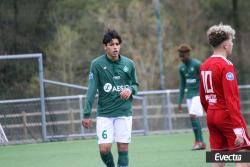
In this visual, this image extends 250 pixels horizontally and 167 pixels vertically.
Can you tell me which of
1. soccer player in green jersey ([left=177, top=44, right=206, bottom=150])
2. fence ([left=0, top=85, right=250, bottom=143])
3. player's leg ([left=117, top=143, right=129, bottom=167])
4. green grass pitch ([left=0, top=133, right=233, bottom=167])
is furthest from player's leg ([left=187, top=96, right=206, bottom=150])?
player's leg ([left=117, top=143, right=129, bottom=167])

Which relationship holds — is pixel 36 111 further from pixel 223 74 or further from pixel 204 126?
pixel 223 74

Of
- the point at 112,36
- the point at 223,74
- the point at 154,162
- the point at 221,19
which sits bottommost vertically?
the point at 154,162

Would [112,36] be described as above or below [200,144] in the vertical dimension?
above

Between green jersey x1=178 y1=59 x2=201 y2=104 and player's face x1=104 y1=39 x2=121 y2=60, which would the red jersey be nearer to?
player's face x1=104 y1=39 x2=121 y2=60

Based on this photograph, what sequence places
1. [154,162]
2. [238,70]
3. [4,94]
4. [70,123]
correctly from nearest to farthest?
1. [154,162]
2. [4,94]
3. [70,123]
4. [238,70]

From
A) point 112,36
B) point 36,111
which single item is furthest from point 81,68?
point 112,36

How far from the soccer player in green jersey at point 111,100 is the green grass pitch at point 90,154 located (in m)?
2.41

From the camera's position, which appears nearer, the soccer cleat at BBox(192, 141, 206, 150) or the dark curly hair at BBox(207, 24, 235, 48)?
the dark curly hair at BBox(207, 24, 235, 48)

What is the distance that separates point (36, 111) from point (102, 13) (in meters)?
18.2

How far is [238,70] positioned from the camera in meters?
29.0

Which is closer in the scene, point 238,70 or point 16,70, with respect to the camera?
point 16,70

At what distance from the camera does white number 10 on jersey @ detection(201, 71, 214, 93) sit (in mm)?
8406

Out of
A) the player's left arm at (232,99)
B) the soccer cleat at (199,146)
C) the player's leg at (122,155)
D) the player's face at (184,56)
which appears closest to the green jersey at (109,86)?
the player's leg at (122,155)

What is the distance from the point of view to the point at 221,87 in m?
8.38
